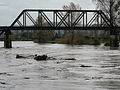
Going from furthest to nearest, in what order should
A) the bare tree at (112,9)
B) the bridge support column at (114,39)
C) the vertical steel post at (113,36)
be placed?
the bare tree at (112,9) → the vertical steel post at (113,36) → the bridge support column at (114,39)

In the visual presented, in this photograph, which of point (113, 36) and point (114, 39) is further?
point (113, 36)

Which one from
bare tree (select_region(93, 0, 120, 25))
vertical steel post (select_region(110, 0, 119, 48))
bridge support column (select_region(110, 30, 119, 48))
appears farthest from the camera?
bare tree (select_region(93, 0, 120, 25))

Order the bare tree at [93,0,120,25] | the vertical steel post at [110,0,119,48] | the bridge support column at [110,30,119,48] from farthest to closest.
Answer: the bare tree at [93,0,120,25]
the vertical steel post at [110,0,119,48]
the bridge support column at [110,30,119,48]

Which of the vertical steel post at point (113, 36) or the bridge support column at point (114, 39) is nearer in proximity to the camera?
the bridge support column at point (114, 39)

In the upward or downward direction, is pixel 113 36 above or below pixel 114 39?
above

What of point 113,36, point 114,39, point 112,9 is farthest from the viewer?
point 112,9

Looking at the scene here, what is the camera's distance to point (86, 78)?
74.2ft

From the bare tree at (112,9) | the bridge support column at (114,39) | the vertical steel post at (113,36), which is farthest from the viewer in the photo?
the bare tree at (112,9)

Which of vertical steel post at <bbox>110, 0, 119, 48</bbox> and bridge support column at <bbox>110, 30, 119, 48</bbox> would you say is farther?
vertical steel post at <bbox>110, 0, 119, 48</bbox>

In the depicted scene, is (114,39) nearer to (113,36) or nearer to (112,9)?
(113,36)

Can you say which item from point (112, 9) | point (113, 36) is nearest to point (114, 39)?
point (113, 36)

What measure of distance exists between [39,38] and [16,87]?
15974 centimetres

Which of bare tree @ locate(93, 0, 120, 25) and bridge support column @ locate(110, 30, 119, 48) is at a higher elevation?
bare tree @ locate(93, 0, 120, 25)

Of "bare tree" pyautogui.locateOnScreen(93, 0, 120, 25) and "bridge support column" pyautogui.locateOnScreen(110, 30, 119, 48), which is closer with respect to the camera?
"bridge support column" pyautogui.locateOnScreen(110, 30, 119, 48)
